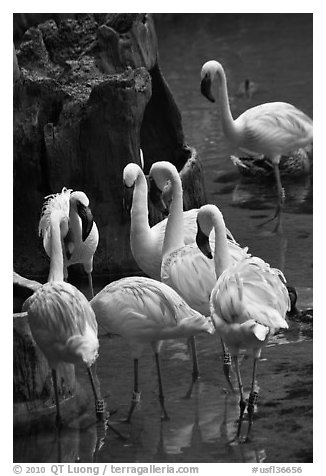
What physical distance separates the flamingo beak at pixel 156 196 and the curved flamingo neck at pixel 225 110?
2.28m

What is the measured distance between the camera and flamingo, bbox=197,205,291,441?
5.51 m

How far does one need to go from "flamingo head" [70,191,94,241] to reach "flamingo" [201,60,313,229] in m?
2.57

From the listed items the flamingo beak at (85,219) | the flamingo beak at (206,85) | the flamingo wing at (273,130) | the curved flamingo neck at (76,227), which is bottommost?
the curved flamingo neck at (76,227)

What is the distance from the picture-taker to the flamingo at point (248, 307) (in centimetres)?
551

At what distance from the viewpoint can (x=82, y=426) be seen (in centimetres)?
588

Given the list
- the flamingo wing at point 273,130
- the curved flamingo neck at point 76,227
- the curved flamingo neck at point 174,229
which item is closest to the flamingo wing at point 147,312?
the curved flamingo neck at point 174,229

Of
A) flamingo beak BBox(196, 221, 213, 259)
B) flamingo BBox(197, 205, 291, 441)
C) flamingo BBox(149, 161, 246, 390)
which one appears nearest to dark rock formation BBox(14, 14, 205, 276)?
flamingo BBox(149, 161, 246, 390)

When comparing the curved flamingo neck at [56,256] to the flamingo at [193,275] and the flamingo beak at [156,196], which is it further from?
the flamingo beak at [156,196]

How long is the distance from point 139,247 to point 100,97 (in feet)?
4.39

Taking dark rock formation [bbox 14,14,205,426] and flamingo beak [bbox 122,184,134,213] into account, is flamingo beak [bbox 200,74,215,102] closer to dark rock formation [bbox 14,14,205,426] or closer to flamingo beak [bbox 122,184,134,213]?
dark rock formation [bbox 14,14,205,426]

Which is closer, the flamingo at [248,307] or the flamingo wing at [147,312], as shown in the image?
the flamingo at [248,307]

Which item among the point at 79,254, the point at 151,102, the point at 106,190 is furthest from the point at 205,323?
the point at 151,102
